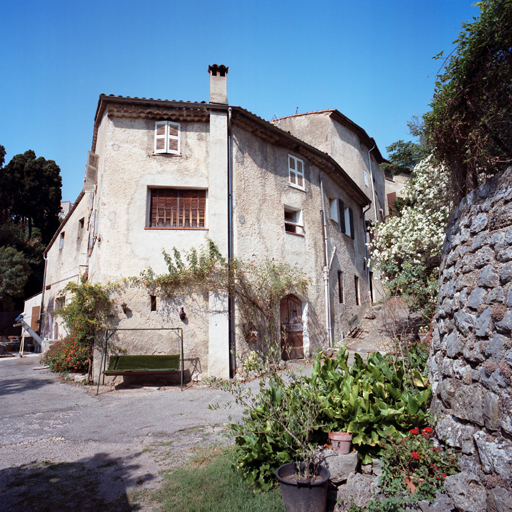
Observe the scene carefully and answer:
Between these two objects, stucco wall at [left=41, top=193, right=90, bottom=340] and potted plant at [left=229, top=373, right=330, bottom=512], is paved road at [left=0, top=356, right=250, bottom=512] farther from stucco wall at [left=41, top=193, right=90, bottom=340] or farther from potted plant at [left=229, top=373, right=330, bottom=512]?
stucco wall at [left=41, top=193, right=90, bottom=340]

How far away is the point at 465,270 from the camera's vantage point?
14.6ft

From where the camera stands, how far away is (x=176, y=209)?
36.3 feet

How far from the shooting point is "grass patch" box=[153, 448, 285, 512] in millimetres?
3643

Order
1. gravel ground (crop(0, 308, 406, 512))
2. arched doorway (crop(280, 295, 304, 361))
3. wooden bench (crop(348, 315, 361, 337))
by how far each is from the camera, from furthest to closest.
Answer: wooden bench (crop(348, 315, 361, 337)), arched doorway (crop(280, 295, 304, 361)), gravel ground (crop(0, 308, 406, 512))

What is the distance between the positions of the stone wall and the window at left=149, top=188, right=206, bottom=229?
762 cm

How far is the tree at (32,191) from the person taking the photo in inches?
1219

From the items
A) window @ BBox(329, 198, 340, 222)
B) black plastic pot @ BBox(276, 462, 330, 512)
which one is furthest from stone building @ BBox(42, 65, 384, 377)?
black plastic pot @ BBox(276, 462, 330, 512)

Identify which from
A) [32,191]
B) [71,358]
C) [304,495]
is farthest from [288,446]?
[32,191]

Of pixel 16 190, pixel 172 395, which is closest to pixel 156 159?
pixel 172 395

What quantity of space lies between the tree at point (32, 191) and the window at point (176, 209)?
25.9m

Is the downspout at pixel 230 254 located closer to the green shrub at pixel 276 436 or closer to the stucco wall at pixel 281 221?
the stucco wall at pixel 281 221

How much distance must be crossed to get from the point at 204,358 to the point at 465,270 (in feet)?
24.1

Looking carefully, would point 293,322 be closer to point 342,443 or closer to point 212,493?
point 342,443

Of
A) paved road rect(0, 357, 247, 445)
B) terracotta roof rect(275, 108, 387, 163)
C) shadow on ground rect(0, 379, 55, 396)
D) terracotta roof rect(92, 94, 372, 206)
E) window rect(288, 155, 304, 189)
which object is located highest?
terracotta roof rect(275, 108, 387, 163)
